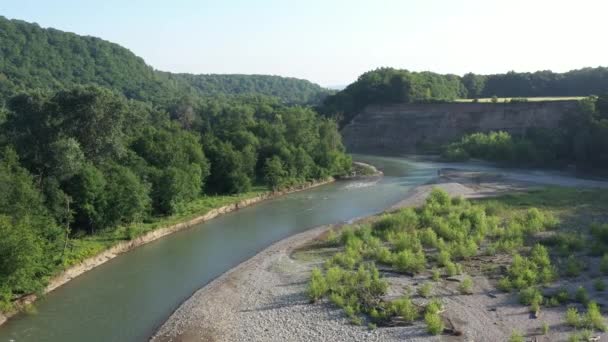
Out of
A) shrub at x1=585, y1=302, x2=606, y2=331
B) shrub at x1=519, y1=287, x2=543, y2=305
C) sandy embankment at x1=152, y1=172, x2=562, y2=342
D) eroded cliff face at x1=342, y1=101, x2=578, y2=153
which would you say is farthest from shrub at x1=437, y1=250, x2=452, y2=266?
eroded cliff face at x1=342, y1=101, x2=578, y2=153

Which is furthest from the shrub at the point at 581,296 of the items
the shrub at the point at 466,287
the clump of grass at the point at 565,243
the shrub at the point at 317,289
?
the shrub at the point at 317,289

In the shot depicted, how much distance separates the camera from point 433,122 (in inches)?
3701

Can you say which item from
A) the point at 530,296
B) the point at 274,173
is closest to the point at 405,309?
the point at 530,296

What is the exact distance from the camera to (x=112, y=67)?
136m

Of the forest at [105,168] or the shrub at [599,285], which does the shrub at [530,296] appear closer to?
the shrub at [599,285]

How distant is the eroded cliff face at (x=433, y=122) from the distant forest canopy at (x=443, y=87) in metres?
3.37

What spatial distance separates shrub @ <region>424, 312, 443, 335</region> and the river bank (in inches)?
685

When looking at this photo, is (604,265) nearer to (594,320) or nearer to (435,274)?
(594,320)

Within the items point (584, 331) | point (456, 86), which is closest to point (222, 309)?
point (584, 331)

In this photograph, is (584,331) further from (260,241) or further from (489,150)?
(489,150)

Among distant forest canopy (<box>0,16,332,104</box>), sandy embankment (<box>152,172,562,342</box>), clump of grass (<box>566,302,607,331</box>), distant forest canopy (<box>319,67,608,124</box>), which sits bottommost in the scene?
sandy embankment (<box>152,172,562,342</box>)

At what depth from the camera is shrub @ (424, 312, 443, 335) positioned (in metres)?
19.9

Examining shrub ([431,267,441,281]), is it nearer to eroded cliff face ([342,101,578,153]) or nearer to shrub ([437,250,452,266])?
shrub ([437,250,452,266])

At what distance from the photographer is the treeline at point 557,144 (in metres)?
59.1
